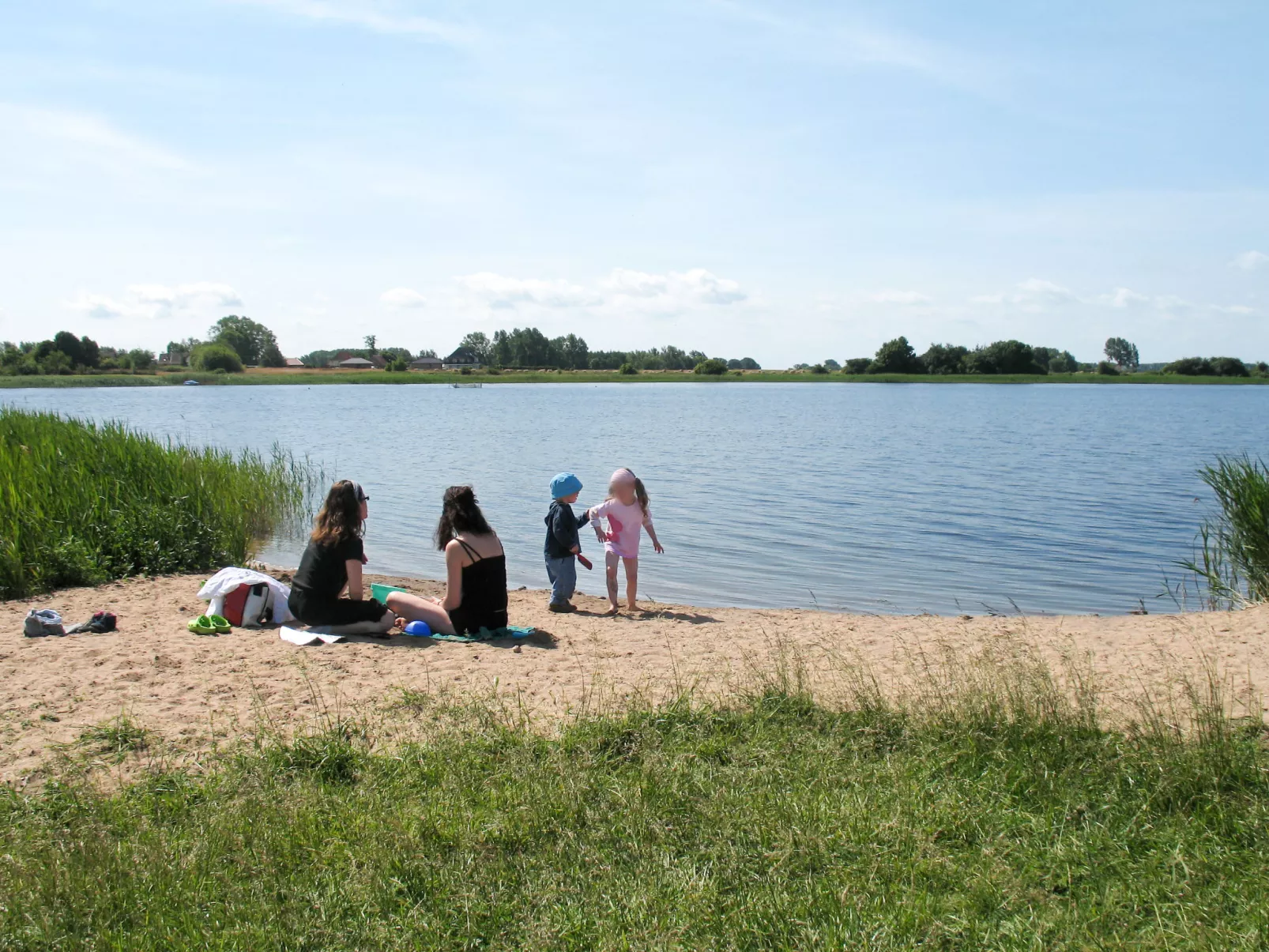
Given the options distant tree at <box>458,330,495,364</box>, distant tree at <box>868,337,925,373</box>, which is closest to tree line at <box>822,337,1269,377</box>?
distant tree at <box>868,337,925,373</box>

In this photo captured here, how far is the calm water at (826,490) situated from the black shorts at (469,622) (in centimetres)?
422

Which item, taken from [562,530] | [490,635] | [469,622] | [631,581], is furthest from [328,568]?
[631,581]

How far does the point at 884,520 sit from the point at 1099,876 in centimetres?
1538

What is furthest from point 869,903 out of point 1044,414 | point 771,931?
point 1044,414

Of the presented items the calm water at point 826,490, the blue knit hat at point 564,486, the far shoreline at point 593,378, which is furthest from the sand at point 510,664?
the far shoreline at point 593,378

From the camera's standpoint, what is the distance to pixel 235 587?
8719 millimetres

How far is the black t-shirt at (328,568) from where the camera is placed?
846 cm

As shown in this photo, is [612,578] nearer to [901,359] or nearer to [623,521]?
[623,521]

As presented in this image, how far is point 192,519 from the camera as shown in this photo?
40.2 ft

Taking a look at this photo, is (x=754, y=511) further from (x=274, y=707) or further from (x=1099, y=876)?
(x=1099, y=876)

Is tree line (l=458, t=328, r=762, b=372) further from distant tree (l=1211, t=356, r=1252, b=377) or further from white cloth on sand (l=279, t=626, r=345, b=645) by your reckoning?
white cloth on sand (l=279, t=626, r=345, b=645)

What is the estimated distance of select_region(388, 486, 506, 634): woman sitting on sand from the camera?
8594mm

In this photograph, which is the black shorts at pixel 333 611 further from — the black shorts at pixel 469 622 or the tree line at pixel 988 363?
the tree line at pixel 988 363

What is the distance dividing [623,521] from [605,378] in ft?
435
